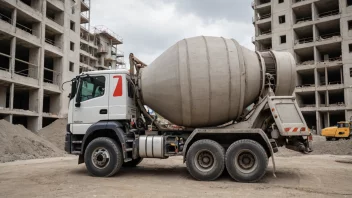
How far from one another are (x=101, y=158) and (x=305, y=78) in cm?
4729

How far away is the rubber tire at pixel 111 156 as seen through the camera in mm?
9250

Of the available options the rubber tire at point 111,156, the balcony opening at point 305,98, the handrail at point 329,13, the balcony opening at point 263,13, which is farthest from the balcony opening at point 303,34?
the rubber tire at point 111,156

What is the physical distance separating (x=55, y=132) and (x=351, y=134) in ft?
101

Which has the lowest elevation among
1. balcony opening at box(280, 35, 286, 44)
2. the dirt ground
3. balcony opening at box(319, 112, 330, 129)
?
the dirt ground

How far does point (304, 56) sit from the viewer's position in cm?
4816

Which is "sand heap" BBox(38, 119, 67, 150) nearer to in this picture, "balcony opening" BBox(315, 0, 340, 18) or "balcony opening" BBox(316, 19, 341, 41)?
"balcony opening" BBox(316, 19, 341, 41)

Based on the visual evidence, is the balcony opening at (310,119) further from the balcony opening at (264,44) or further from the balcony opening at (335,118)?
the balcony opening at (264,44)

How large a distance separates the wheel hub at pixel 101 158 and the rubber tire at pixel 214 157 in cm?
269

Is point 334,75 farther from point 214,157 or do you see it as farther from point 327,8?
point 214,157

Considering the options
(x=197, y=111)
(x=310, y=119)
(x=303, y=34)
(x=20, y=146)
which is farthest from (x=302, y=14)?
(x=197, y=111)

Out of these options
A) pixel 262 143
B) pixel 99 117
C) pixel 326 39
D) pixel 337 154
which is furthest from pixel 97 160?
pixel 326 39

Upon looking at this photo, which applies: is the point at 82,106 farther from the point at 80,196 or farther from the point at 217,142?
the point at 217,142

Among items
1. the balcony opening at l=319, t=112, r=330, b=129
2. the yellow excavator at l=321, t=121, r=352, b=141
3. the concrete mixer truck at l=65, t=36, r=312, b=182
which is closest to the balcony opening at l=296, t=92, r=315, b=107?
the balcony opening at l=319, t=112, r=330, b=129

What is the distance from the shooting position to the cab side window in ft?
32.0
